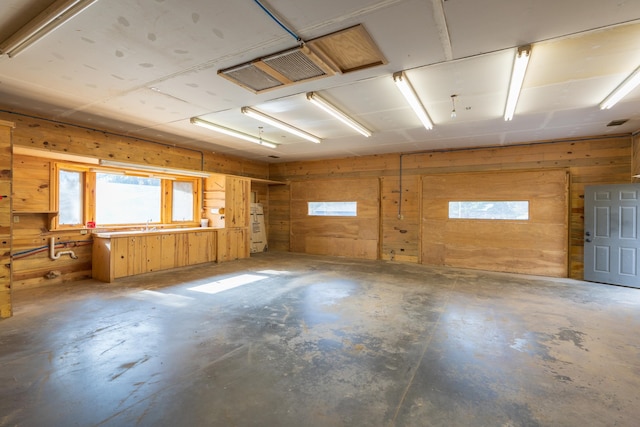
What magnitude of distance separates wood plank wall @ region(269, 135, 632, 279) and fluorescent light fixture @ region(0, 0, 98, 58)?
658 centimetres

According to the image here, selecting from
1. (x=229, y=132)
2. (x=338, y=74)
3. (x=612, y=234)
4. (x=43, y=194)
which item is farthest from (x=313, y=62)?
(x=612, y=234)

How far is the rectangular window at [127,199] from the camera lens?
559 cm

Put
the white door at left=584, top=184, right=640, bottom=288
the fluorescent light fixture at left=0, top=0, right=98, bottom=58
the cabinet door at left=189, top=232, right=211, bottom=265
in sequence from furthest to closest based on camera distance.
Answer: the cabinet door at left=189, top=232, right=211, bottom=265 → the white door at left=584, top=184, right=640, bottom=288 → the fluorescent light fixture at left=0, top=0, right=98, bottom=58

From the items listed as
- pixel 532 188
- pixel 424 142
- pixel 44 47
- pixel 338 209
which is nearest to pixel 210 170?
pixel 338 209

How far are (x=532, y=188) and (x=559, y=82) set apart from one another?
3.43m

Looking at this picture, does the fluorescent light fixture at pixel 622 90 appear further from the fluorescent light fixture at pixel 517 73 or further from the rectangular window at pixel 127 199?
the rectangular window at pixel 127 199

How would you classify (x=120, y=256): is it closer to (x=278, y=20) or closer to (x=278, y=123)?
(x=278, y=123)

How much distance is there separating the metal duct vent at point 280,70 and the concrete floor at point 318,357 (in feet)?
9.07

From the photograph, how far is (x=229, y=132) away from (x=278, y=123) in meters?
1.14

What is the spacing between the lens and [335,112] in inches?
164

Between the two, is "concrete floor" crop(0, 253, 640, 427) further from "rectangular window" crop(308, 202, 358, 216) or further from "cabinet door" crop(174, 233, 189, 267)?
"rectangular window" crop(308, 202, 358, 216)

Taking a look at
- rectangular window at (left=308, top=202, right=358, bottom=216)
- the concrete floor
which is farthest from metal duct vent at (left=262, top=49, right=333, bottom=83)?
rectangular window at (left=308, top=202, right=358, bottom=216)

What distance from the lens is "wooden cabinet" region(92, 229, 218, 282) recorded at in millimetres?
5062

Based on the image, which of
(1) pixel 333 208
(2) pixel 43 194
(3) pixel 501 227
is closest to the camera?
(2) pixel 43 194
